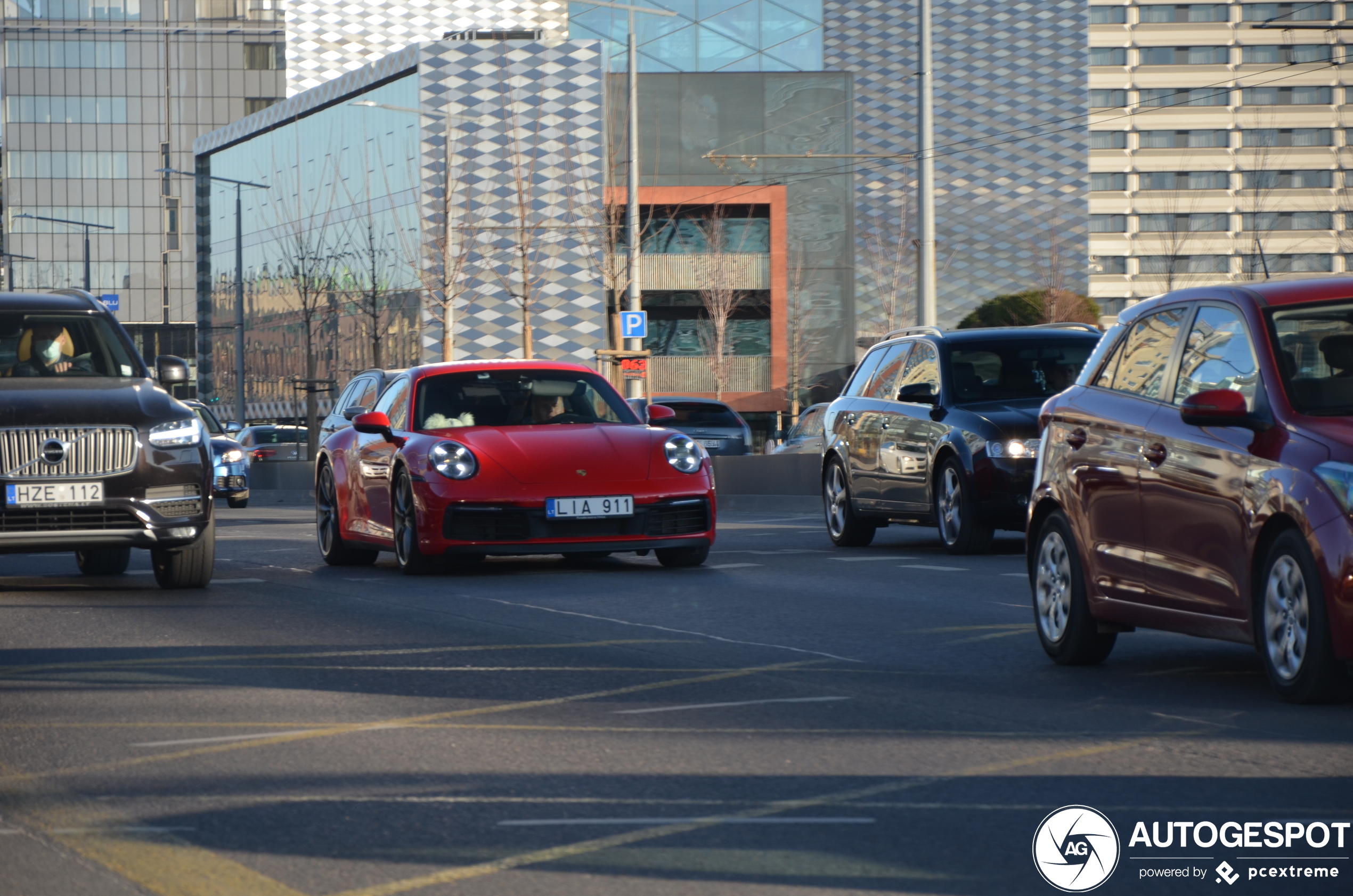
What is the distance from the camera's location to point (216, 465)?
85.7 feet

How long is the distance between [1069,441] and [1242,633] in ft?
4.74

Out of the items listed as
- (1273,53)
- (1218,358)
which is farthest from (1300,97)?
(1218,358)

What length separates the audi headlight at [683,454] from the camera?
12953 mm

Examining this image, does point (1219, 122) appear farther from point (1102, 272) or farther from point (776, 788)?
point (776, 788)

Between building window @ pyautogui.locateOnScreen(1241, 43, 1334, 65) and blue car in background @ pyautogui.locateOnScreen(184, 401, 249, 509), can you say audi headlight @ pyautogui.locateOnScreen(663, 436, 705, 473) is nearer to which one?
blue car in background @ pyautogui.locateOnScreen(184, 401, 249, 509)

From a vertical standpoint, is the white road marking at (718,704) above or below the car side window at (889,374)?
below

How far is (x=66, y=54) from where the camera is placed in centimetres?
11969

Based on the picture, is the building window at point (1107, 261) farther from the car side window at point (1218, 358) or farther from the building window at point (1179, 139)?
the car side window at point (1218, 358)

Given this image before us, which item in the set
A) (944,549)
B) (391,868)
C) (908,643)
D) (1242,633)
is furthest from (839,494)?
(391,868)

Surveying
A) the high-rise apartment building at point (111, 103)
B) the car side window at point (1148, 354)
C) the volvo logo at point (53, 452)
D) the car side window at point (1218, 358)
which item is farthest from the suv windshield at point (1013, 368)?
the high-rise apartment building at point (111, 103)

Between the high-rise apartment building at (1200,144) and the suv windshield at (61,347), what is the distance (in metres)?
97.1

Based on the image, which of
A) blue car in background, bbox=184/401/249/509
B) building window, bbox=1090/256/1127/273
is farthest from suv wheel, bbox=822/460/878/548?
building window, bbox=1090/256/1127/273

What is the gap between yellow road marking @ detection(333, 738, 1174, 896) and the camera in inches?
166

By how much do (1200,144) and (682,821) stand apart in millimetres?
107680
